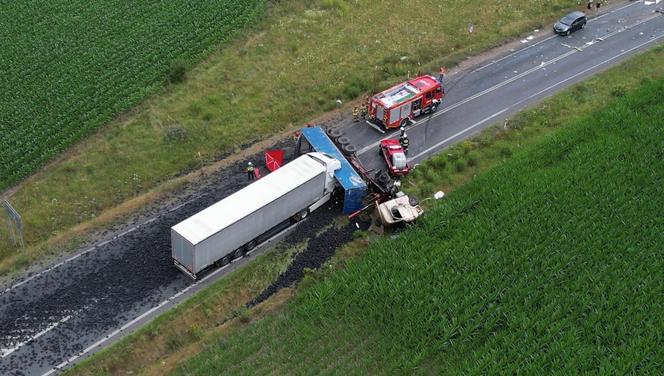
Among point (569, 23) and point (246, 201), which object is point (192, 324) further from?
point (569, 23)

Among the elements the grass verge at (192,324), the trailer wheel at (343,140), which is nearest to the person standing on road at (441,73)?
the trailer wheel at (343,140)

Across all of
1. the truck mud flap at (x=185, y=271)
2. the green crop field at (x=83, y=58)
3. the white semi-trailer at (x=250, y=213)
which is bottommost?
the truck mud flap at (x=185, y=271)

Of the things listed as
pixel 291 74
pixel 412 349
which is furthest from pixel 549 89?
pixel 412 349

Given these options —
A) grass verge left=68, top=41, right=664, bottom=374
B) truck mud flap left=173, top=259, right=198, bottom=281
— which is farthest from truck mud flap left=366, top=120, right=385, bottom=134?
truck mud flap left=173, top=259, right=198, bottom=281

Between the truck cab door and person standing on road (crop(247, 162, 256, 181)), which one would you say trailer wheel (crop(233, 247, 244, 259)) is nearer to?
person standing on road (crop(247, 162, 256, 181))

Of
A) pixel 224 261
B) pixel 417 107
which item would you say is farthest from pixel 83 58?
pixel 417 107

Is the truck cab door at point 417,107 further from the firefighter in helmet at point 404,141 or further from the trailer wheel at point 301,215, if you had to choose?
the trailer wheel at point 301,215
